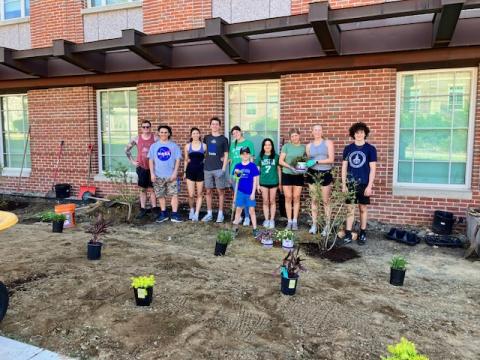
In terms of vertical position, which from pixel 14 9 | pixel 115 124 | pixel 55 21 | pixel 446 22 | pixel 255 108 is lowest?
pixel 115 124

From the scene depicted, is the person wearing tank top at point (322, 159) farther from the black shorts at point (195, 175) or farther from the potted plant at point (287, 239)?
the black shorts at point (195, 175)

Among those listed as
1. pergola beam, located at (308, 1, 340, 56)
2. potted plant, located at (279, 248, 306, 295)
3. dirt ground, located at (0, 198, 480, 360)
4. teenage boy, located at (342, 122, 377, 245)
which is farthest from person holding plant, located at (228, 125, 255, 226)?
potted plant, located at (279, 248, 306, 295)

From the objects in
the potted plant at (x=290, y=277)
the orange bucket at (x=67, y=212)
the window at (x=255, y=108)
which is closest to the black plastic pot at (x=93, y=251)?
the orange bucket at (x=67, y=212)

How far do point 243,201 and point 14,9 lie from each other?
764 cm

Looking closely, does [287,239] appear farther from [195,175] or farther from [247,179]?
[195,175]

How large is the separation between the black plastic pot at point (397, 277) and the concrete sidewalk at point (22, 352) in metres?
3.09

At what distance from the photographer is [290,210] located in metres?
6.06

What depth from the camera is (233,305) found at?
3.40 m

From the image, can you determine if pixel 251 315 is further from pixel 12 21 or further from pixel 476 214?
pixel 12 21

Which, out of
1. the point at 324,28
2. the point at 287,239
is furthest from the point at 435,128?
the point at 287,239

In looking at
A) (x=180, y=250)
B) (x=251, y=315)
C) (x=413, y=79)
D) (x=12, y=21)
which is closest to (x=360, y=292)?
(x=251, y=315)

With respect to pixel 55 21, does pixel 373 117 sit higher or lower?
lower

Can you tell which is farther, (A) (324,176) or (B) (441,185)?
(B) (441,185)

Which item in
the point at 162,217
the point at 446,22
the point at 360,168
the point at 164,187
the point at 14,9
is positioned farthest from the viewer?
the point at 14,9
